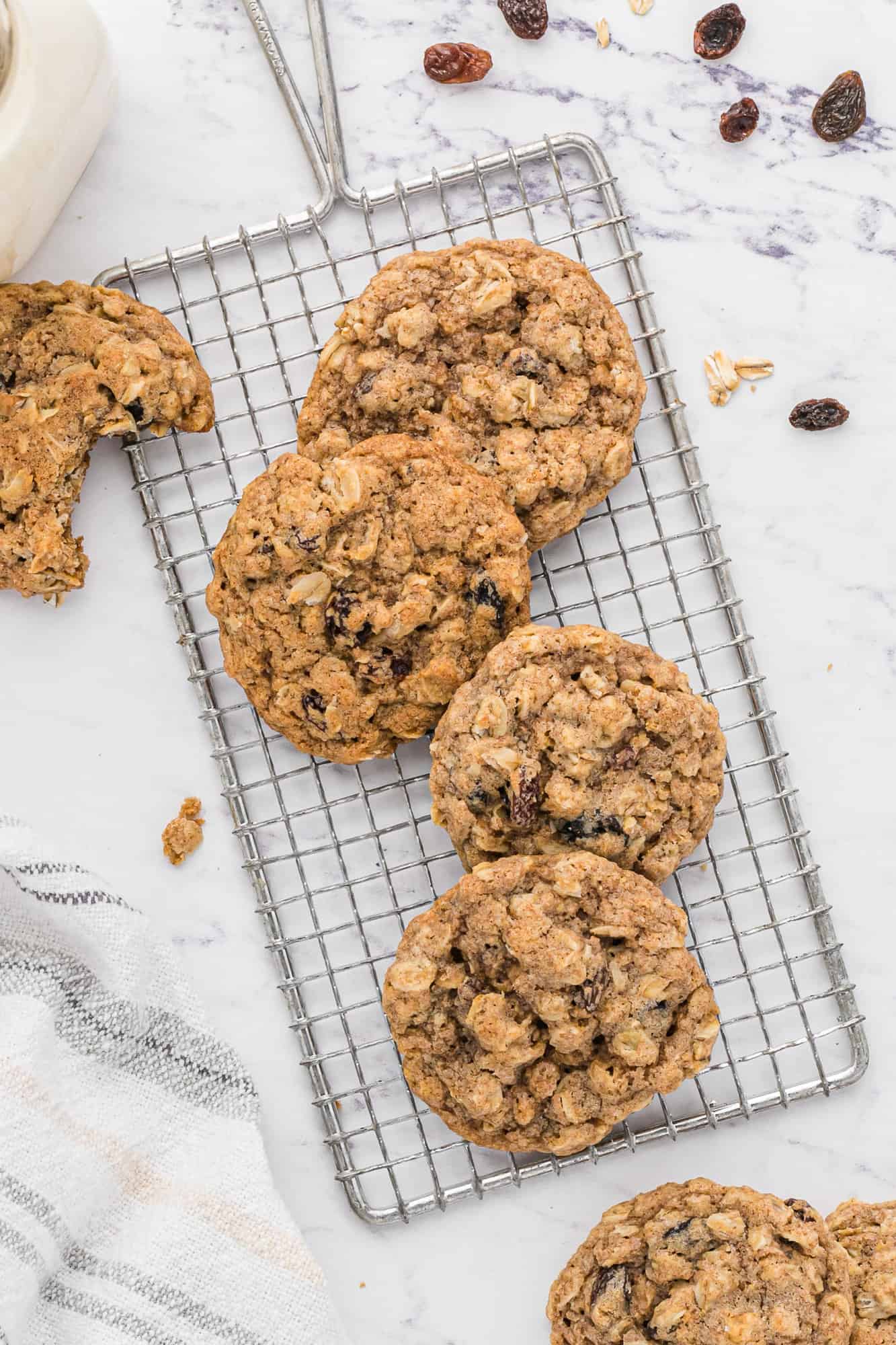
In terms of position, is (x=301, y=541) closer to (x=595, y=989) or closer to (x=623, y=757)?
(x=623, y=757)

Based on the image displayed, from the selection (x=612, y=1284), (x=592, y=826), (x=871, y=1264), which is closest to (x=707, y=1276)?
(x=612, y=1284)

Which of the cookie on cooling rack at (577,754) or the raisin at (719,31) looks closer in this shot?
the cookie on cooling rack at (577,754)

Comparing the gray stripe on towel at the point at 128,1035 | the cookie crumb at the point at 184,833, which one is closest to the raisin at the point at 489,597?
the cookie crumb at the point at 184,833

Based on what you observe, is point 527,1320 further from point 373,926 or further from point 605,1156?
point 373,926

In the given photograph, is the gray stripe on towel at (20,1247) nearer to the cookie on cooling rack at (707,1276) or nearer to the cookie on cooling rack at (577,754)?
the cookie on cooling rack at (707,1276)

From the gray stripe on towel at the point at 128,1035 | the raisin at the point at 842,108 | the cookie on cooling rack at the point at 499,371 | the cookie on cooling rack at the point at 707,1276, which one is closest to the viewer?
the cookie on cooling rack at the point at 707,1276

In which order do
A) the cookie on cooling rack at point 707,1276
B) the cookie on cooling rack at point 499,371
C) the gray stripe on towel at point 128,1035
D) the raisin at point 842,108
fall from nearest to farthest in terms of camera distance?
the cookie on cooling rack at point 707,1276 < the cookie on cooling rack at point 499,371 < the gray stripe on towel at point 128,1035 < the raisin at point 842,108

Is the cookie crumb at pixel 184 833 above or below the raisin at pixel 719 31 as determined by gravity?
below

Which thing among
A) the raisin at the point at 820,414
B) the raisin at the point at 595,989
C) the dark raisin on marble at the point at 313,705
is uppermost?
the raisin at the point at 820,414
